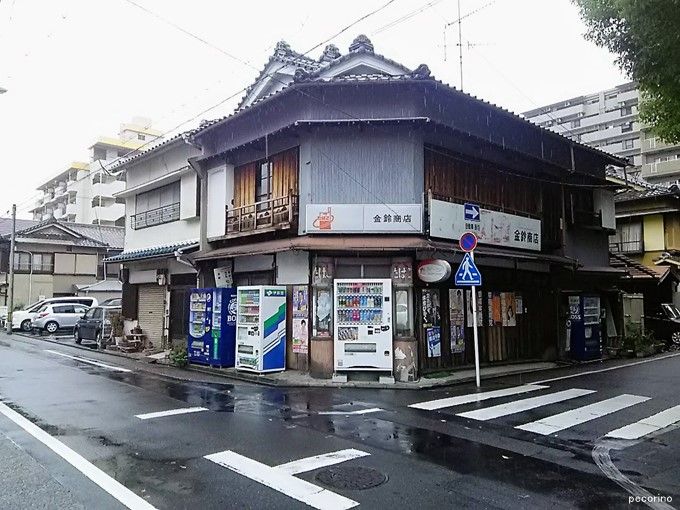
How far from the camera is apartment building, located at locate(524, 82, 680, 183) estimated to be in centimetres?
4772

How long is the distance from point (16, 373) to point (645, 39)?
1546 centimetres

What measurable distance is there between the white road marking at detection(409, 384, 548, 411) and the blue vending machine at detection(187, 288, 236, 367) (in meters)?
6.34

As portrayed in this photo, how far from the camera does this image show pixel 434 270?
38.4 ft

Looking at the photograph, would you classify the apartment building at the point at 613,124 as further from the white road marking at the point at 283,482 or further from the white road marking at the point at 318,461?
the white road marking at the point at 283,482

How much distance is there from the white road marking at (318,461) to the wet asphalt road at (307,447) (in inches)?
4.6

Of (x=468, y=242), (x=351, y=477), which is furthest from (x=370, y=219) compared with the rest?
(x=351, y=477)

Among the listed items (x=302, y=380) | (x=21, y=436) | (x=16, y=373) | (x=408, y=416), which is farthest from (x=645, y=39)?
(x=16, y=373)

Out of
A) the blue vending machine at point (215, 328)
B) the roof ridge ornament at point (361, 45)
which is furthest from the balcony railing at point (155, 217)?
the roof ridge ornament at point (361, 45)

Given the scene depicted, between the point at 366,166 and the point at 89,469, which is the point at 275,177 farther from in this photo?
the point at 89,469

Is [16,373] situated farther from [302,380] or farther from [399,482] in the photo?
[399,482]

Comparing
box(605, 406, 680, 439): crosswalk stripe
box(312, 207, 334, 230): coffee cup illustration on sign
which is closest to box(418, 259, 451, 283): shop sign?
box(312, 207, 334, 230): coffee cup illustration on sign

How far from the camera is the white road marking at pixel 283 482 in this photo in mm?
4645

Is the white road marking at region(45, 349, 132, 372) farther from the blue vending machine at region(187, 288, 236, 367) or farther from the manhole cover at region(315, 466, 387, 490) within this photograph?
the manhole cover at region(315, 466, 387, 490)

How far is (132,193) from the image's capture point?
20.8 metres
